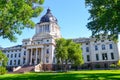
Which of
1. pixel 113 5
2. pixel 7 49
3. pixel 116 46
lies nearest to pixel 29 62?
pixel 7 49

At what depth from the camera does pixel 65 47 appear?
157ft

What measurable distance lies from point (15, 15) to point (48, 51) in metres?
50.8

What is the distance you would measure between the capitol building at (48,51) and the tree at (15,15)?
129ft

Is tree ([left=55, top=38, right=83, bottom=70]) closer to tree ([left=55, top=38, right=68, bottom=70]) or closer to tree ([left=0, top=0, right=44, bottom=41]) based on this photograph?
tree ([left=55, top=38, right=68, bottom=70])

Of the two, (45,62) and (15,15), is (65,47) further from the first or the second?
(15,15)

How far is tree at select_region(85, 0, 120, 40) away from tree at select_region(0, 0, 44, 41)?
866 centimetres

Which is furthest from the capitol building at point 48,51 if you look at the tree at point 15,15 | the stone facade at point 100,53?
the tree at point 15,15

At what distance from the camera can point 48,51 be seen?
69.1m

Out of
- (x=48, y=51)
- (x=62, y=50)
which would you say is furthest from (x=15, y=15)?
(x=48, y=51)

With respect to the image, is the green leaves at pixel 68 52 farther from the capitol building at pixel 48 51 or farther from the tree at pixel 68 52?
the capitol building at pixel 48 51

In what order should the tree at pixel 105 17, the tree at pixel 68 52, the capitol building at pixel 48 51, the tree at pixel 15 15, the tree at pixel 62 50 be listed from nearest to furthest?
the tree at pixel 15 15
the tree at pixel 105 17
the tree at pixel 62 50
the tree at pixel 68 52
the capitol building at pixel 48 51

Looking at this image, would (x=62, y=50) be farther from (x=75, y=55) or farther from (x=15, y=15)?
(x=15, y=15)

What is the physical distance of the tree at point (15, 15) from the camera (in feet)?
57.5

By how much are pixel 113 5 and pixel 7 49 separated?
237 feet
